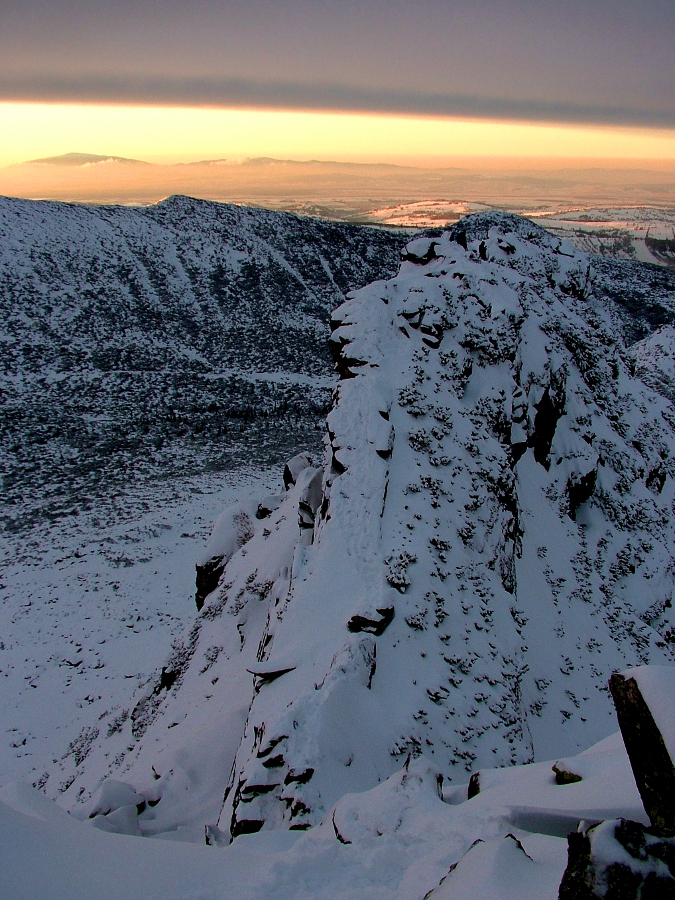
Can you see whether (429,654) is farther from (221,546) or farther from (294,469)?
(294,469)

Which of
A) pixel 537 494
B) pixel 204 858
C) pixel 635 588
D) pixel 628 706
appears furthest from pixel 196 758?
pixel 635 588

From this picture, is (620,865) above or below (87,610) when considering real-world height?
above

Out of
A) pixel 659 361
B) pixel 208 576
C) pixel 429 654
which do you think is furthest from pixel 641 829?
pixel 659 361

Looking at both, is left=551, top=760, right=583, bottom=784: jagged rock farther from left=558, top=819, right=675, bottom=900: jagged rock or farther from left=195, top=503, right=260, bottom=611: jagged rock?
left=195, top=503, right=260, bottom=611: jagged rock

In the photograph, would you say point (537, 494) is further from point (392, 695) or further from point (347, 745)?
point (347, 745)

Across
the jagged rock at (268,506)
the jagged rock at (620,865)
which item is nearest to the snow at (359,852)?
the jagged rock at (620,865)

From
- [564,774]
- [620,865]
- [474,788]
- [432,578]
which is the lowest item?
[432,578]
